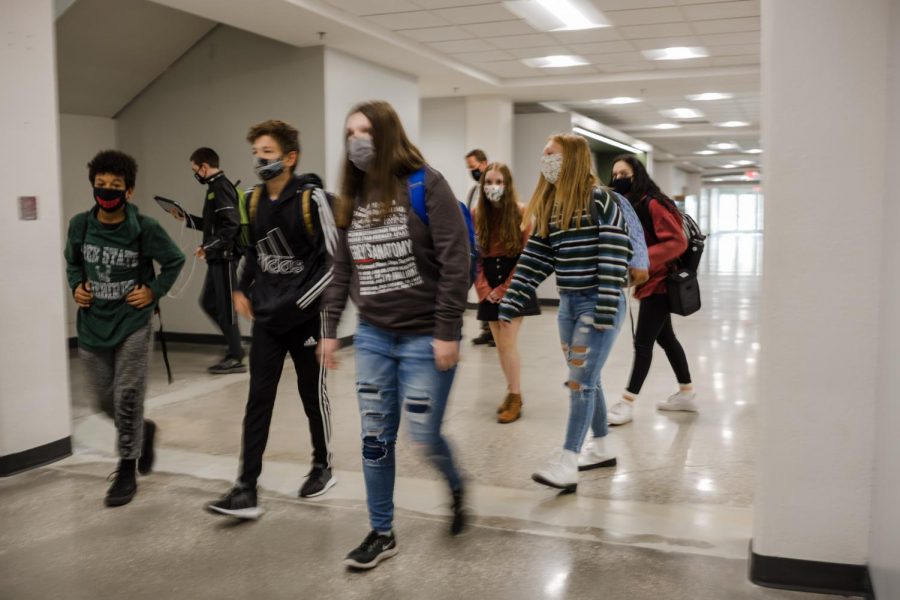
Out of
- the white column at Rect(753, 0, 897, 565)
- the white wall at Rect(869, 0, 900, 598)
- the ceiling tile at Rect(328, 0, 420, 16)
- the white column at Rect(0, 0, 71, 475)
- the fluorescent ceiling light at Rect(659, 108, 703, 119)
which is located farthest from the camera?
the fluorescent ceiling light at Rect(659, 108, 703, 119)

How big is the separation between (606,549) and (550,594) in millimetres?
419

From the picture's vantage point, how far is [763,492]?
270 cm

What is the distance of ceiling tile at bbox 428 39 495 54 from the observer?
28.1 ft

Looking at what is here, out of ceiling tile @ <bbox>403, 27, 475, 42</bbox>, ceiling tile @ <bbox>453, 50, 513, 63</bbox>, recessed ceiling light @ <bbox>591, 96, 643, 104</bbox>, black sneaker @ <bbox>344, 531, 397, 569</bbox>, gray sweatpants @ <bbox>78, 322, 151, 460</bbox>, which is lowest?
black sneaker @ <bbox>344, 531, 397, 569</bbox>

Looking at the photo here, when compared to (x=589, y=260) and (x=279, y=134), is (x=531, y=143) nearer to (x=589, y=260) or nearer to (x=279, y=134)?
(x=589, y=260)

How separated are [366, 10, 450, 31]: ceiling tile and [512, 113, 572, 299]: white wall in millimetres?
4726

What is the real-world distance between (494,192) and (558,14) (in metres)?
3.37

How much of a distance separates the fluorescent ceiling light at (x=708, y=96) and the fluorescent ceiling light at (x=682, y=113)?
1211mm

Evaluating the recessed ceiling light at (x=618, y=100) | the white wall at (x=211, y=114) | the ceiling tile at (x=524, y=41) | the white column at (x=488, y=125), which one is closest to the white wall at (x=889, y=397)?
the white wall at (x=211, y=114)

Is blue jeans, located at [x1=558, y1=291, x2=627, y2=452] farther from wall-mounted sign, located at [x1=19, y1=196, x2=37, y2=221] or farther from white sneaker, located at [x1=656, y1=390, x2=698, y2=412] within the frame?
wall-mounted sign, located at [x1=19, y1=196, x2=37, y2=221]

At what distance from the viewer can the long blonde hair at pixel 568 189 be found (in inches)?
135

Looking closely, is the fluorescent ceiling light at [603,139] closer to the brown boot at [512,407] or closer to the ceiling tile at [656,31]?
the ceiling tile at [656,31]

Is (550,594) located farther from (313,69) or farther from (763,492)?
(313,69)

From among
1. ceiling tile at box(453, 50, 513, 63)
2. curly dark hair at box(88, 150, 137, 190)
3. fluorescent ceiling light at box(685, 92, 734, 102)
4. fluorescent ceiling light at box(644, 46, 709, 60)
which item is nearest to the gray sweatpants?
curly dark hair at box(88, 150, 137, 190)
